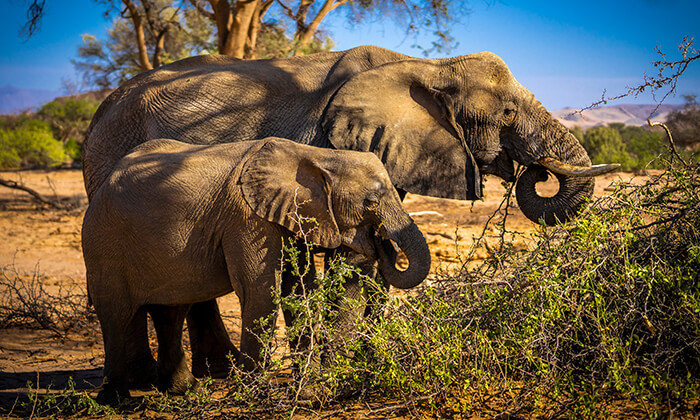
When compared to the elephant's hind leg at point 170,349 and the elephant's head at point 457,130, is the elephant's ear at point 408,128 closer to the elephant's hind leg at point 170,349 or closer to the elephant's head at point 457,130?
the elephant's head at point 457,130

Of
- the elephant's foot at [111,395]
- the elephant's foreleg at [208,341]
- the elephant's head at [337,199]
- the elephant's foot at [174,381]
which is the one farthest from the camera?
the elephant's foreleg at [208,341]

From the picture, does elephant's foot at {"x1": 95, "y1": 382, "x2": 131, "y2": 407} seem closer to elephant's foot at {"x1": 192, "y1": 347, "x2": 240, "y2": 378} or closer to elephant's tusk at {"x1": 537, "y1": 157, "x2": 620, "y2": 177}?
elephant's foot at {"x1": 192, "y1": 347, "x2": 240, "y2": 378}

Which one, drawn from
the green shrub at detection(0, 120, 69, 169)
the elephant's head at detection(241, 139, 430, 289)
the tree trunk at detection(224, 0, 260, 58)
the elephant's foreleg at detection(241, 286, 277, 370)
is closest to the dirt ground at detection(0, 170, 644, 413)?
the elephant's head at detection(241, 139, 430, 289)

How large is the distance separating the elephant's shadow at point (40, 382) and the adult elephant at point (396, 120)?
35.7 inches

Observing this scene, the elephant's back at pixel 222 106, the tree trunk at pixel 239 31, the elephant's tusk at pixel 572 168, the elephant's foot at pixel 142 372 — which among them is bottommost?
the elephant's foot at pixel 142 372

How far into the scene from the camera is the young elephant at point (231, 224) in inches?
167

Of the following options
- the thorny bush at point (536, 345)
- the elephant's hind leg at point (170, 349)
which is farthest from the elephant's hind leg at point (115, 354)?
the thorny bush at point (536, 345)

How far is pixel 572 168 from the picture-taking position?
541 cm

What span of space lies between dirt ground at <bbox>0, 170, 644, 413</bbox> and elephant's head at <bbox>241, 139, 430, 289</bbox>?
422mm

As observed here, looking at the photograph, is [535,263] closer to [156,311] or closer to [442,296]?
[442,296]

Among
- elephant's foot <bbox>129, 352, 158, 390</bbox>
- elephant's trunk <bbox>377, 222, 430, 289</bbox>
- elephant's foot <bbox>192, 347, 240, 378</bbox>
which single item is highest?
elephant's trunk <bbox>377, 222, 430, 289</bbox>

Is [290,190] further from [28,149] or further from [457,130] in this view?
[28,149]

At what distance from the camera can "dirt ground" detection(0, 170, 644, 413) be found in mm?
5480

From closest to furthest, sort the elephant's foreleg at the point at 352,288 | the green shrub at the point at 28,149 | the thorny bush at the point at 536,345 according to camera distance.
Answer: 1. the thorny bush at the point at 536,345
2. the elephant's foreleg at the point at 352,288
3. the green shrub at the point at 28,149
